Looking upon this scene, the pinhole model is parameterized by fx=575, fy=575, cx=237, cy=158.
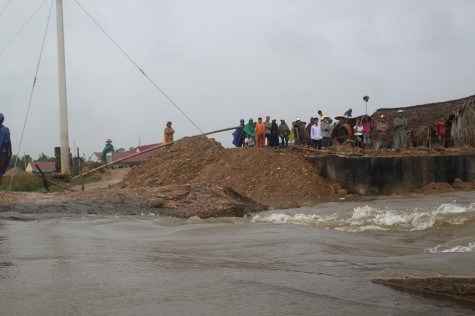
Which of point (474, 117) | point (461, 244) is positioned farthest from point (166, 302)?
point (474, 117)

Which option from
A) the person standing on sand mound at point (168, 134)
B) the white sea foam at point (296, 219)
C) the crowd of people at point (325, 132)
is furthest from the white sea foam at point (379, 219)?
the person standing on sand mound at point (168, 134)

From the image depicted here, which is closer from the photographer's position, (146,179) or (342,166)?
(342,166)

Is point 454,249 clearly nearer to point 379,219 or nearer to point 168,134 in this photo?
point 379,219

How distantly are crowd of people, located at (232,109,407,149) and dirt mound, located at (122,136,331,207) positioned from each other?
54.2 inches

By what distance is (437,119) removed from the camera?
22844 mm

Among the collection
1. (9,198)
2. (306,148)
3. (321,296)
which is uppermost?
(306,148)

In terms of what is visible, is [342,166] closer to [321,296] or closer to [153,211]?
[153,211]

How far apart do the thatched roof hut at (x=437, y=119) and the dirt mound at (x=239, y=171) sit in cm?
553

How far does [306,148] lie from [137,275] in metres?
16.7

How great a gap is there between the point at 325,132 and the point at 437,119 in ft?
16.0

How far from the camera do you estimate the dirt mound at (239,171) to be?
733 inches

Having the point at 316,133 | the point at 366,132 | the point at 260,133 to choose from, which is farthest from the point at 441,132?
the point at 260,133

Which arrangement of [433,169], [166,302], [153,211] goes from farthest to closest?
[433,169], [153,211], [166,302]

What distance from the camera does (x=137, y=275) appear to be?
4.25m
